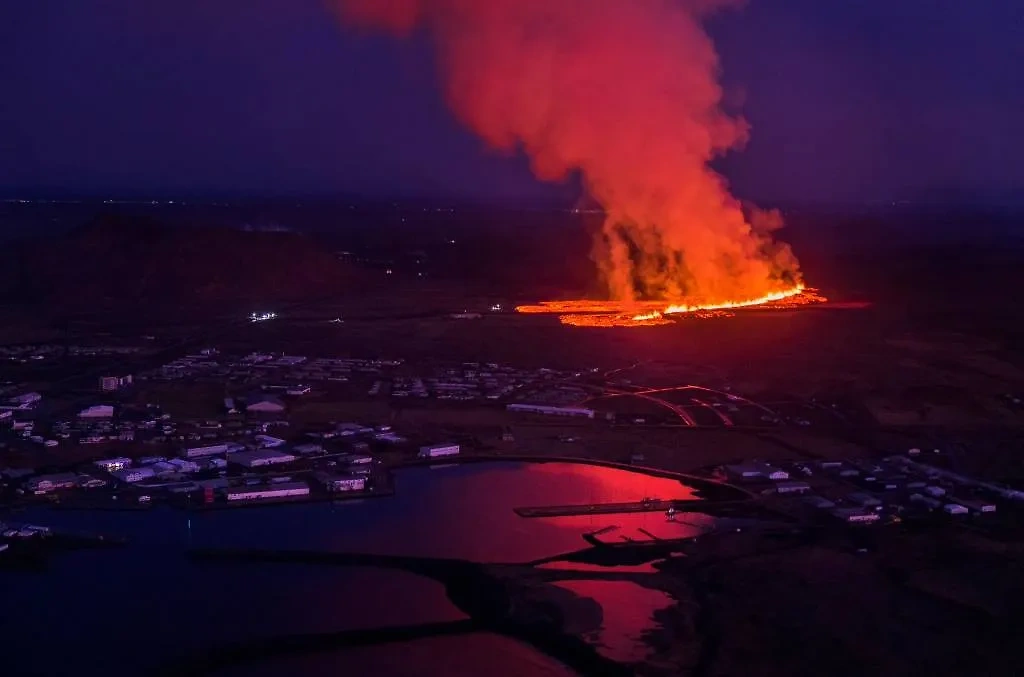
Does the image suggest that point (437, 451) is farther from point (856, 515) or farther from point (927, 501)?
point (927, 501)

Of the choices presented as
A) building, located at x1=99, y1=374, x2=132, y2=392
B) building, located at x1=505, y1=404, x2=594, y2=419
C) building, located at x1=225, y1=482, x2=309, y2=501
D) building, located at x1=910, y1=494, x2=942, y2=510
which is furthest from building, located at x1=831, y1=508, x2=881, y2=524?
building, located at x1=99, y1=374, x2=132, y2=392

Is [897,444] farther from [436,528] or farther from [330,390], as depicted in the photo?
[330,390]

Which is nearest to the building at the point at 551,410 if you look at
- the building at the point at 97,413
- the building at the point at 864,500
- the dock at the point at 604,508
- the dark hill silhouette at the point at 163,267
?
the dock at the point at 604,508

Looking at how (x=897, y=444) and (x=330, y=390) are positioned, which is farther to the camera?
(x=330, y=390)

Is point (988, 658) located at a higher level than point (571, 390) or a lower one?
lower

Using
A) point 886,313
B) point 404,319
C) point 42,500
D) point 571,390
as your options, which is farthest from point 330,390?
point 886,313

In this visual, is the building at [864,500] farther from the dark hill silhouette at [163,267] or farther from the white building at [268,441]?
the dark hill silhouette at [163,267]
